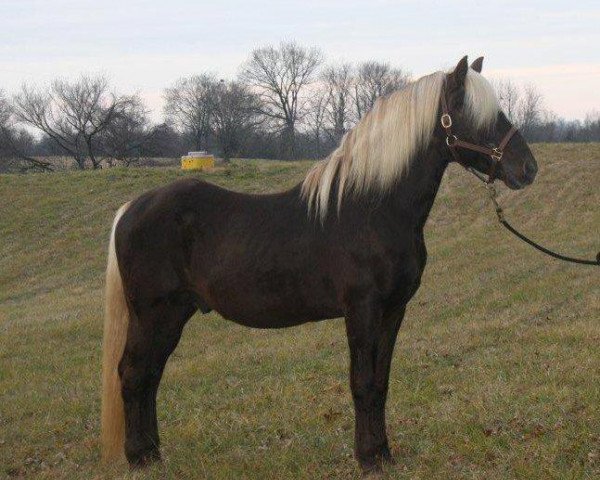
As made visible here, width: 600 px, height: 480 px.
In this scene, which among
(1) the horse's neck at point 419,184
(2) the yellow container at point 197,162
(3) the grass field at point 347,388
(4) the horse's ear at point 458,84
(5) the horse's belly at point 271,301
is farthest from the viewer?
(2) the yellow container at point 197,162

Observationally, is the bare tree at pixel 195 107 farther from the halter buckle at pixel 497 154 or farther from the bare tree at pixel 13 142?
the halter buckle at pixel 497 154

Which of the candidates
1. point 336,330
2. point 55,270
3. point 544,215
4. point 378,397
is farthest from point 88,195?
point 378,397

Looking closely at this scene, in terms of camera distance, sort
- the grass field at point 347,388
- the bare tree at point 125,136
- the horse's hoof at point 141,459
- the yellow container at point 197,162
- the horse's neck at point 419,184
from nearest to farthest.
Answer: the horse's neck at point 419,184, the grass field at point 347,388, the horse's hoof at point 141,459, the yellow container at point 197,162, the bare tree at point 125,136

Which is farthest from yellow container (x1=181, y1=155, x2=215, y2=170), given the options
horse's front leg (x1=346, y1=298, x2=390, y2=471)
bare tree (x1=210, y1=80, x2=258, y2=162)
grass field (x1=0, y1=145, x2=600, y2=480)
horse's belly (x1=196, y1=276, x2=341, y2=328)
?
horse's front leg (x1=346, y1=298, x2=390, y2=471)

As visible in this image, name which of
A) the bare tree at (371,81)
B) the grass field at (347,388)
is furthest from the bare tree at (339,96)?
the grass field at (347,388)

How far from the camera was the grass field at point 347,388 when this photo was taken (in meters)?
4.62

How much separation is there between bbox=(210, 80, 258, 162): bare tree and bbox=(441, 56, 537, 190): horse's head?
50241mm

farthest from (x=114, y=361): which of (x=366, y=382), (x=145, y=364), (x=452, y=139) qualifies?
(x=452, y=139)

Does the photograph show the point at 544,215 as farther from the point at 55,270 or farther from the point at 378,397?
the point at 378,397

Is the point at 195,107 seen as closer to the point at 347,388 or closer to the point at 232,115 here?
the point at 232,115

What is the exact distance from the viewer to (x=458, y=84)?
156 inches

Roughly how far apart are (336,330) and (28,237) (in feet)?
55.7

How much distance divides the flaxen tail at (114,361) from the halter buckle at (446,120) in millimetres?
2239

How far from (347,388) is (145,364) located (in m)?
2.34
